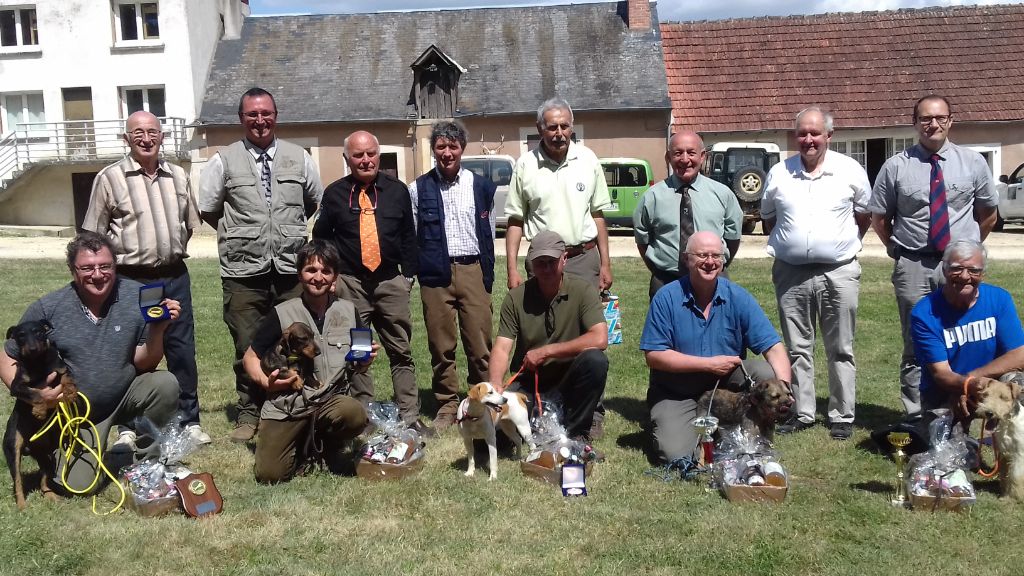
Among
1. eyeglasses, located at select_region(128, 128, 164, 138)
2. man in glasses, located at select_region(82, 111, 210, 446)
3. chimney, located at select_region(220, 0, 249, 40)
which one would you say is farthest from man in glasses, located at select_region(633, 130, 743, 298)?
chimney, located at select_region(220, 0, 249, 40)

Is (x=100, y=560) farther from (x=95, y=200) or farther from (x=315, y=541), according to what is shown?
(x=95, y=200)

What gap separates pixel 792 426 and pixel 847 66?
21989 mm

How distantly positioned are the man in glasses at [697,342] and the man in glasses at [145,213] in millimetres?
2722

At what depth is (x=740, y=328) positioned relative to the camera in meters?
5.23

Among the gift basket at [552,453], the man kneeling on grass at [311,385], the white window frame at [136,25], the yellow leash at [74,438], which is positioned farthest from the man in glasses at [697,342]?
the white window frame at [136,25]

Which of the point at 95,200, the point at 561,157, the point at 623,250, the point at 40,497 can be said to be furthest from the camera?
the point at 623,250

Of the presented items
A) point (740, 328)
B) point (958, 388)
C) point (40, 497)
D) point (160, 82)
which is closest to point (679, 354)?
point (740, 328)

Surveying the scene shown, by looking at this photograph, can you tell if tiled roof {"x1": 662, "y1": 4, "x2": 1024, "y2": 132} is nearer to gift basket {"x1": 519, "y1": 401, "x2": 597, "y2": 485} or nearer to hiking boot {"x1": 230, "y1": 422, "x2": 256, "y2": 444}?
hiking boot {"x1": 230, "y1": 422, "x2": 256, "y2": 444}

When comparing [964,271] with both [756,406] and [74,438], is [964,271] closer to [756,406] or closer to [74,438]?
[756,406]

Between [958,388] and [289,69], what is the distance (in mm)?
24423

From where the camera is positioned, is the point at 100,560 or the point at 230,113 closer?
the point at 100,560

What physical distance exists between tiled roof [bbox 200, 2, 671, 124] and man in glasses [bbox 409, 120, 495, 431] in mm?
19112

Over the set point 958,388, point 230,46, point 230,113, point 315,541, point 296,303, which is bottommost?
point 315,541

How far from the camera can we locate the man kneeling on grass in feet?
16.0
